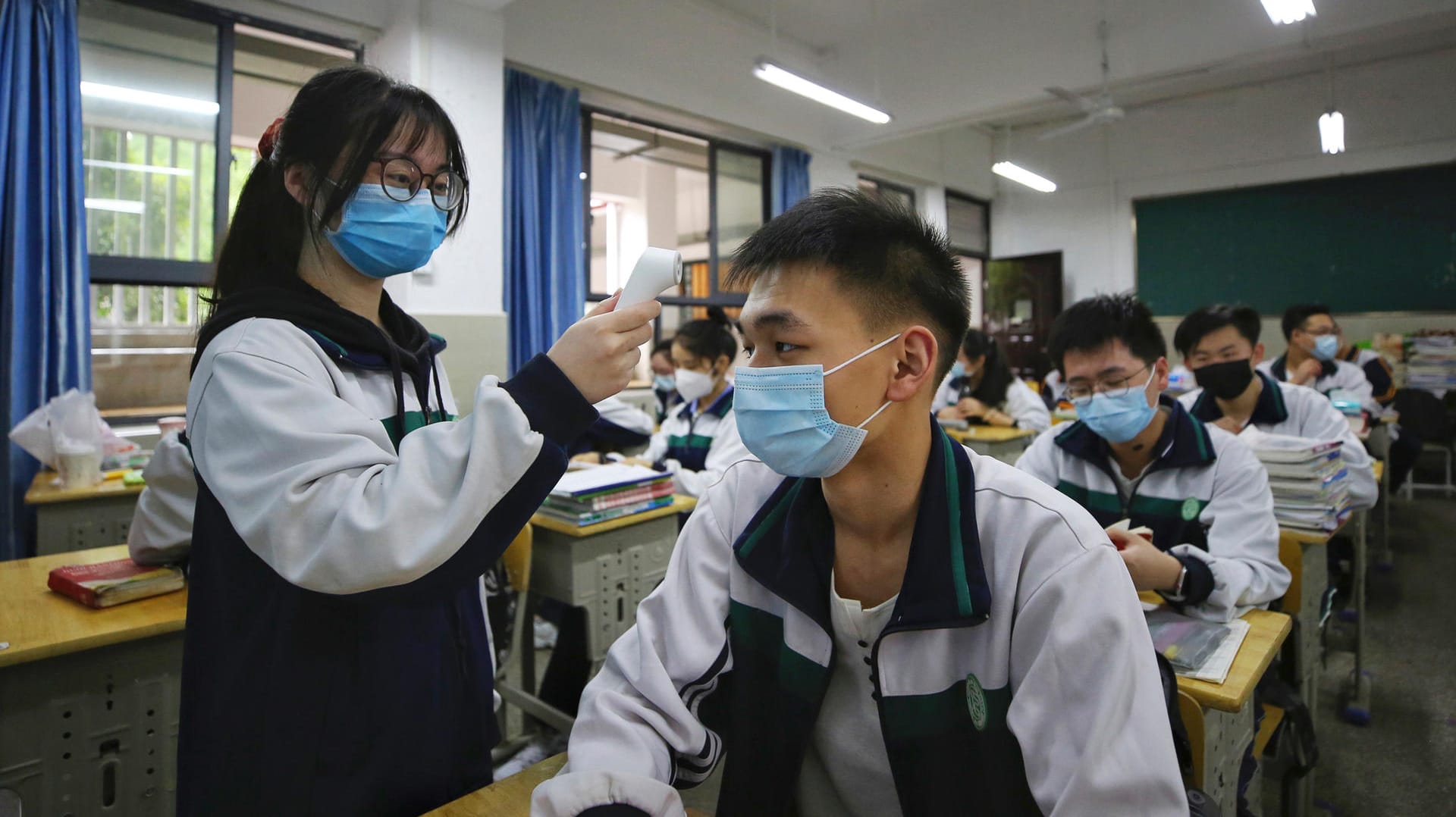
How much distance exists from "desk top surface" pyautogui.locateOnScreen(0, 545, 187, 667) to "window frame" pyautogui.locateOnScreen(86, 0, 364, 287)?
2502 mm

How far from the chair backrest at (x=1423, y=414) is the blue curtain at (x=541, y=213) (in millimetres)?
6000

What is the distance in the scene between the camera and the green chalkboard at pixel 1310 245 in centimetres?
677

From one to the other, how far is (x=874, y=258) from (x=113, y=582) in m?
1.65

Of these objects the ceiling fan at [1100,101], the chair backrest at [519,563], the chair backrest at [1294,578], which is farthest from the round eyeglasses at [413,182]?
the ceiling fan at [1100,101]

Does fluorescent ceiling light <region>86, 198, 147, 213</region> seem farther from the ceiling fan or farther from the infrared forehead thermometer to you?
the ceiling fan

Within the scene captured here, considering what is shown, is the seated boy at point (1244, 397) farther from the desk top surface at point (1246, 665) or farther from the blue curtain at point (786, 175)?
the blue curtain at point (786, 175)

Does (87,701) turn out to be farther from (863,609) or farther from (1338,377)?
(1338,377)

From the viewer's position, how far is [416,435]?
73 cm

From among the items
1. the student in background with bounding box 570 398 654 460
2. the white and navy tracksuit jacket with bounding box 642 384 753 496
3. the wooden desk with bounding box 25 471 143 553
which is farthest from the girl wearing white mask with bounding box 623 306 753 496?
the wooden desk with bounding box 25 471 143 553

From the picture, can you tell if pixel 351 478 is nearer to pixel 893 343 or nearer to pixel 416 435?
pixel 416 435

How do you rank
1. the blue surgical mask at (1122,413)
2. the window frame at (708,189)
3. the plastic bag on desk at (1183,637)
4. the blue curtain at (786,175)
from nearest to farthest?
the plastic bag on desk at (1183,637), the blue surgical mask at (1122,413), the window frame at (708,189), the blue curtain at (786,175)

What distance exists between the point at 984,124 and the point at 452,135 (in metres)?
9.07

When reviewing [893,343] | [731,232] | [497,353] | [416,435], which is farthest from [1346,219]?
[416,435]

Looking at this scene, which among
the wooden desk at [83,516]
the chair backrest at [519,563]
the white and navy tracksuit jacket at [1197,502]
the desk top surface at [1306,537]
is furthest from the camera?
the wooden desk at [83,516]
